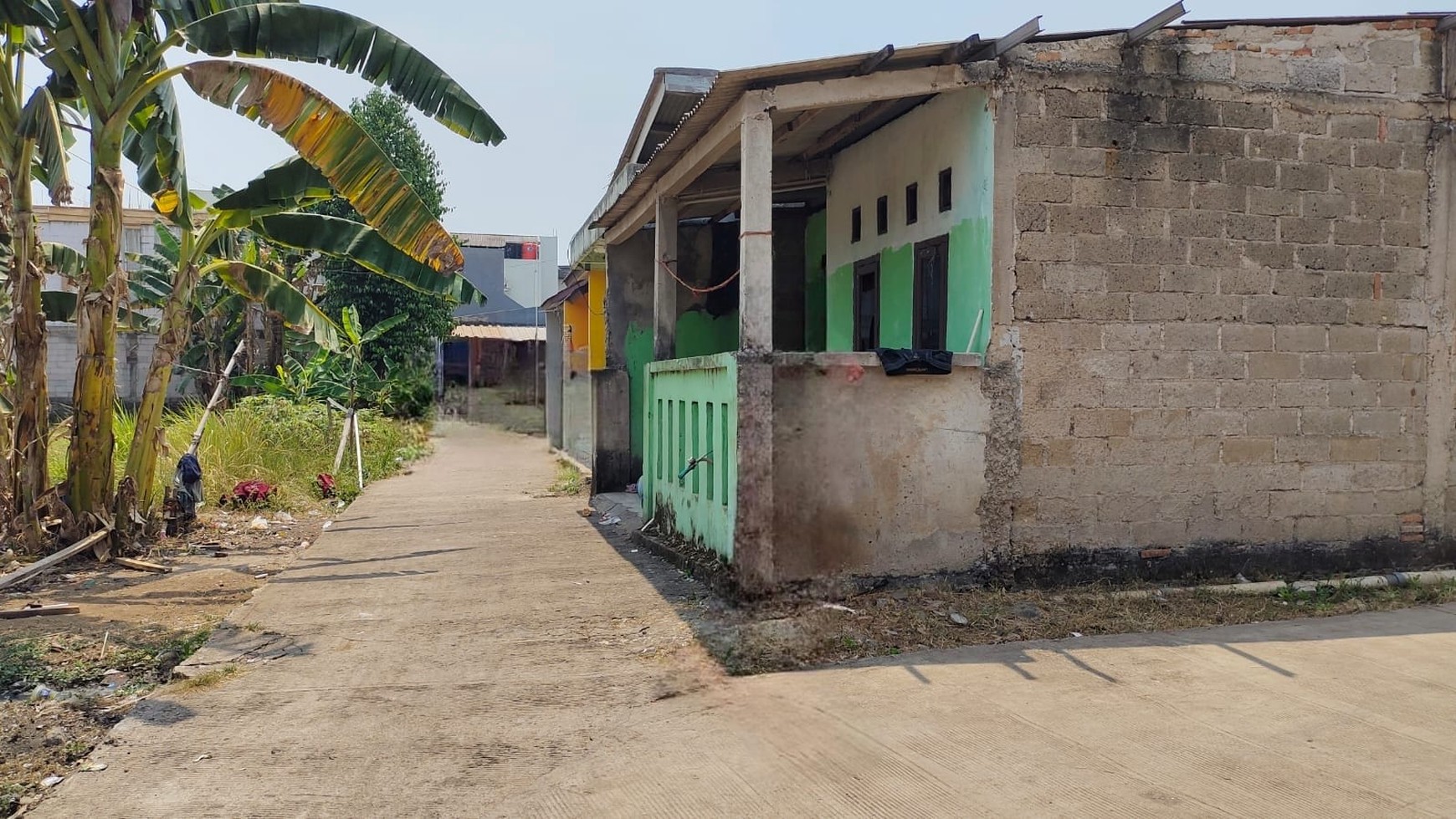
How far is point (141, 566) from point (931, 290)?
6.76m

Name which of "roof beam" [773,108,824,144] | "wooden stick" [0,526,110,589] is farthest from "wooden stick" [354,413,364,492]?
"roof beam" [773,108,824,144]

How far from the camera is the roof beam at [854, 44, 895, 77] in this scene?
20.1 ft

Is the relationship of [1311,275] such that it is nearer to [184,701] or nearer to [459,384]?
[184,701]

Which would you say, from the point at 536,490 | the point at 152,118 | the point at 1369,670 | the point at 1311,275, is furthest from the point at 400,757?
the point at 536,490

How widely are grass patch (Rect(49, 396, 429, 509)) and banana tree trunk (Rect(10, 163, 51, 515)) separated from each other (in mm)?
723

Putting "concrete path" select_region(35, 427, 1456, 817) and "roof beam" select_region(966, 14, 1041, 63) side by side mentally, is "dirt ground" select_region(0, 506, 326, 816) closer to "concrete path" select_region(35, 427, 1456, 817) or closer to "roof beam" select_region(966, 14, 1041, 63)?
"concrete path" select_region(35, 427, 1456, 817)

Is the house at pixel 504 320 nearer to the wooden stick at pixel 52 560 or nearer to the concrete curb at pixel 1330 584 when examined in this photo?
the wooden stick at pixel 52 560

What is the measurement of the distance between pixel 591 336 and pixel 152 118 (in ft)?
21.5

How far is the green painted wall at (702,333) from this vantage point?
Result: 11930 mm

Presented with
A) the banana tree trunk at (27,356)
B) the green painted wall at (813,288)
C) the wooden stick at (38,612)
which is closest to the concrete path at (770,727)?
the wooden stick at (38,612)

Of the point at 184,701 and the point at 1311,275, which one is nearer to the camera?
the point at 184,701

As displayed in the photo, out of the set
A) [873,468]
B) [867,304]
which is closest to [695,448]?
[873,468]

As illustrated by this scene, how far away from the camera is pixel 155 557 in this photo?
8.99 meters

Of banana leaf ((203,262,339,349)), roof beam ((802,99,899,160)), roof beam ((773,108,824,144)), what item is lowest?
banana leaf ((203,262,339,349))
